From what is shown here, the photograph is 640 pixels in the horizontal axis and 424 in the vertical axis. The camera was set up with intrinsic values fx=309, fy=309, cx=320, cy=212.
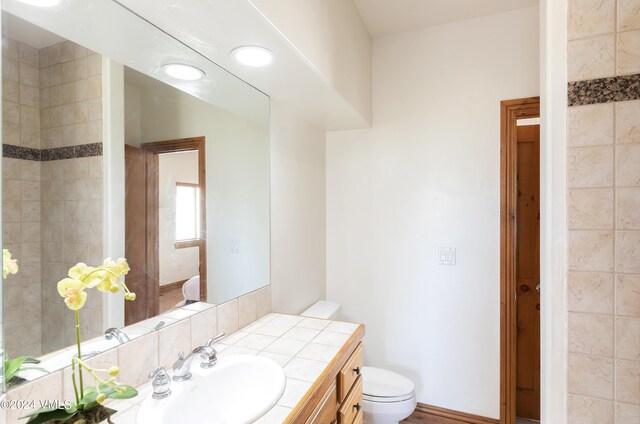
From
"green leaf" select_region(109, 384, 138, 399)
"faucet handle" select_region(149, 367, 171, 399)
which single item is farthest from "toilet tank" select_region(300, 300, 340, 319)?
"green leaf" select_region(109, 384, 138, 399)

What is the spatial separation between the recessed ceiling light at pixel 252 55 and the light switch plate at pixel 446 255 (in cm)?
164

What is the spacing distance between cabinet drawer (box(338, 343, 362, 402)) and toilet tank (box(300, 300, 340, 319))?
0.65m

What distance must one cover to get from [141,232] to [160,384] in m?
0.49

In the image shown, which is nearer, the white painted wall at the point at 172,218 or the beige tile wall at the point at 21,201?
the beige tile wall at the point at 21,201

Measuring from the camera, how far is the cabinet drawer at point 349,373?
1214 mm

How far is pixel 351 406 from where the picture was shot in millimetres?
1353

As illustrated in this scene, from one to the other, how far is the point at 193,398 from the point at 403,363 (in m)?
1.70

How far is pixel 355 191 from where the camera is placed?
242 centimetres

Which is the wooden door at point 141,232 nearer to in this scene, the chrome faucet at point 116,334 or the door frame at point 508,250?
the chrome faucet at point 116,334

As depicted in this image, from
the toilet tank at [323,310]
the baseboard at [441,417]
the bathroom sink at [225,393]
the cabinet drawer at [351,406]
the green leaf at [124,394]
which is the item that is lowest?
the baseboard at [441,417]

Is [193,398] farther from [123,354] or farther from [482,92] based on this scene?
[482,92]

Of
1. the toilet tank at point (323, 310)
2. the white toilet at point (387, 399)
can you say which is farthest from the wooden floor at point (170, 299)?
the white toilet at point (387, 399)

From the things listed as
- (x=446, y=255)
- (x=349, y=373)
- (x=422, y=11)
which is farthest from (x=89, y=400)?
(x=422, y=11)

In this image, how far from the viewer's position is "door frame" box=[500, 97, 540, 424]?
1.98 metres
